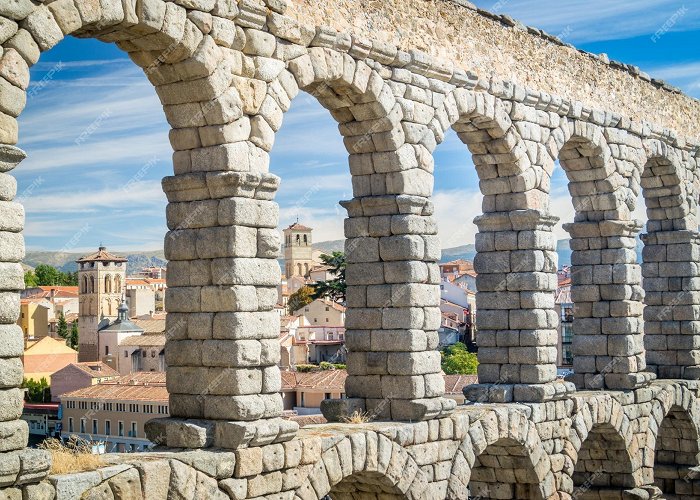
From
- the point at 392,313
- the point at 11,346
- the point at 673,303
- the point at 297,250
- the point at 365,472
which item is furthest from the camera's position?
the point at 297,250

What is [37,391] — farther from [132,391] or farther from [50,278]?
[50,278]

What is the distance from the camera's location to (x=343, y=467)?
41.4 feet

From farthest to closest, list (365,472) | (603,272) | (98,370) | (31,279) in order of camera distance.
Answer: (31,279) < (98,370) < (603,272) < (365,472)

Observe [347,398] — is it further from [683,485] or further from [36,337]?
[36,337]

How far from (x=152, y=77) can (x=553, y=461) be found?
8274 mm

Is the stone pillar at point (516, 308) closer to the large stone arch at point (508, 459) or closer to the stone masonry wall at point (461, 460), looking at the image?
the stone masonry wall at point (461, 460)

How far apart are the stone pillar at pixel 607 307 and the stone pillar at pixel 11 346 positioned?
11.6 metres

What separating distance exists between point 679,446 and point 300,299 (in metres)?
45.9

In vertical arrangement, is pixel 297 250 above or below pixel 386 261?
above

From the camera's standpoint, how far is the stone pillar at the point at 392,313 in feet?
45.3

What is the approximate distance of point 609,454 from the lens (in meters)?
18.9

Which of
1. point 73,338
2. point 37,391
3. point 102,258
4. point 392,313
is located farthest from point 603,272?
point 73,338

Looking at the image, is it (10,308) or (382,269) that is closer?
(10,308)

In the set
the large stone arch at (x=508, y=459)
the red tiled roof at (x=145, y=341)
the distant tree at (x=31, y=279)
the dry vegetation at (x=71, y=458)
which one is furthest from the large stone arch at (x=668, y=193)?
the distant tree at (x=31, y=279)
